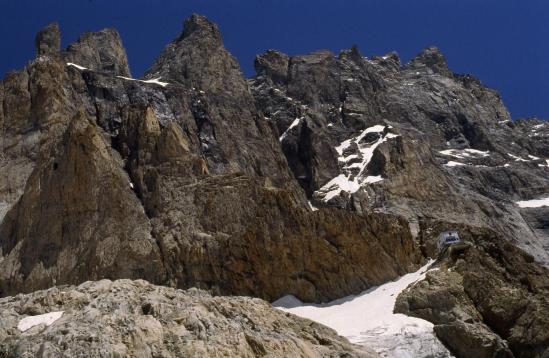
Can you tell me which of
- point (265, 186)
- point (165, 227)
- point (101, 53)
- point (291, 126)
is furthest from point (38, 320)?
point (101, 53)

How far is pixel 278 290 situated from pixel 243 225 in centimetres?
790

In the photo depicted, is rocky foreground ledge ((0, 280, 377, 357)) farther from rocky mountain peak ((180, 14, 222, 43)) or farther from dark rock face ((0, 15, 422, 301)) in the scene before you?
rocky mountain peak ((180, 14, 222, 43))

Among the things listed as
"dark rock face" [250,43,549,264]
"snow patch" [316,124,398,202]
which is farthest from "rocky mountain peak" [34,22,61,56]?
"snow patch" [316,124,398,202]

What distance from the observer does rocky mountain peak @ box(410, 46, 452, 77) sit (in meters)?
158

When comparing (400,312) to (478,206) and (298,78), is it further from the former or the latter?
(298,78)

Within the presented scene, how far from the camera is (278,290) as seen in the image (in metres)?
48.9

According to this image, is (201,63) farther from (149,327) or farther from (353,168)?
(149,327)

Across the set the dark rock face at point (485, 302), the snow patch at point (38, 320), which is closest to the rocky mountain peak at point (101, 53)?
the dark rock face at point (485, 302)

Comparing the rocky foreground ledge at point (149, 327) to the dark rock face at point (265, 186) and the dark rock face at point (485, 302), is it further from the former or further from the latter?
the dark rock face at point (485, 302)

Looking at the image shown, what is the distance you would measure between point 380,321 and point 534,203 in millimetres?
76008

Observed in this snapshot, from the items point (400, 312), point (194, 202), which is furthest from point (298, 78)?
point (400, 312)

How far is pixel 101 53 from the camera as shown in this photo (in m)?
126

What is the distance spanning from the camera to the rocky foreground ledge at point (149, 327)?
27.5 meters

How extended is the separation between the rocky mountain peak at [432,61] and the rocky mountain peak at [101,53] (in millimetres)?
61625
